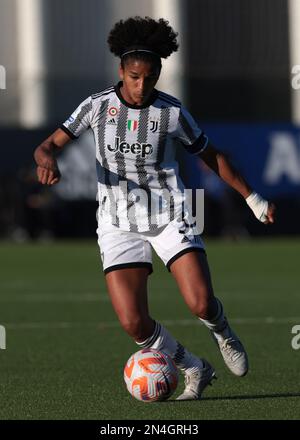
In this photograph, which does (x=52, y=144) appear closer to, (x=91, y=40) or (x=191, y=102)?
(x=191, y=102)

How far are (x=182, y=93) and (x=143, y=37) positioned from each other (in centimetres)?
2294

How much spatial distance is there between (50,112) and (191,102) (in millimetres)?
3385

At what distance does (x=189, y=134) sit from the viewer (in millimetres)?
9461

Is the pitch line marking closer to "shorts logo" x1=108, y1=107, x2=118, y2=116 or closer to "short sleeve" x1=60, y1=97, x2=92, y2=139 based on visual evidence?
"short sleeve" x1=60, y1=97, x2=92, y2=139

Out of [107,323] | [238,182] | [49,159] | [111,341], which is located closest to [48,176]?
[49,159]

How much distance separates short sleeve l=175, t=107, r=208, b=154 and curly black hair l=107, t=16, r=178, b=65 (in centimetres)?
45

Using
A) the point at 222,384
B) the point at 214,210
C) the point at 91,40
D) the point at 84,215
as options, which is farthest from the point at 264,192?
the point at 222,384

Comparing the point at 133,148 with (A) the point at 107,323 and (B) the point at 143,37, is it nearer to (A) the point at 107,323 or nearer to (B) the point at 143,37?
(B) the point at 143,37

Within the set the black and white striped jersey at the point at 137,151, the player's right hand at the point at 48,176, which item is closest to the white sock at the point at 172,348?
the black and white striped jersey at the point at 137,151

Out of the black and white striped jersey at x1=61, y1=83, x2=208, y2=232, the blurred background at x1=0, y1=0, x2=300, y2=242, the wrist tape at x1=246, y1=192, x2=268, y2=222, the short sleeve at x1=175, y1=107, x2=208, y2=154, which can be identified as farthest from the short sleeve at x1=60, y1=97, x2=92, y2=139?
the blurred background at x1=0, y1=0, x2=300, y2=242

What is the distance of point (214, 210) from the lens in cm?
3212

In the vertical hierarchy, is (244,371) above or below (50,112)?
above
